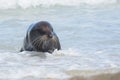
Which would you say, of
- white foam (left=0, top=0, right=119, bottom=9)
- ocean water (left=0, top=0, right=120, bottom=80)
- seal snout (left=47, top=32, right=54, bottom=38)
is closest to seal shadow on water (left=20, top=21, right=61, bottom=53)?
seal snout (left=47, top=32, right=54, bottom=38)

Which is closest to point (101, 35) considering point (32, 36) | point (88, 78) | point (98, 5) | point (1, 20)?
point (32, 36)

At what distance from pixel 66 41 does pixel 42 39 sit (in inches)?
77.0

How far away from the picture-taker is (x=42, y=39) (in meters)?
8.05

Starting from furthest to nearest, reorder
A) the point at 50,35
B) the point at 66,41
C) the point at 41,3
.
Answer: the point at 41,3
the point at 66,41
the point at 50,35

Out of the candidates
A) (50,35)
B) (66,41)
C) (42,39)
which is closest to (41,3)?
(66,41)

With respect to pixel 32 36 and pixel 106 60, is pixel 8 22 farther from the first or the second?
pixel 106 60

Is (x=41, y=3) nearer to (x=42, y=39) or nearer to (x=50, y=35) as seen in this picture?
(x=42, y=39)

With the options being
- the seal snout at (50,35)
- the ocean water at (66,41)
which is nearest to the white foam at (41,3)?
the ocean water at (66,41)

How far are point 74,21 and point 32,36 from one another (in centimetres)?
428

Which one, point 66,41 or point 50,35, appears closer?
point 50,35

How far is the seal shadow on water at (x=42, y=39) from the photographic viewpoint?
315 inches

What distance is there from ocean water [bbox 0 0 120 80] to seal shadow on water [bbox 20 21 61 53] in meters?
0.11

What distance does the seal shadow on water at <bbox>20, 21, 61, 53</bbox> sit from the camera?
26.2ft

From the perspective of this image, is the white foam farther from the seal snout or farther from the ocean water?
the seal snout
